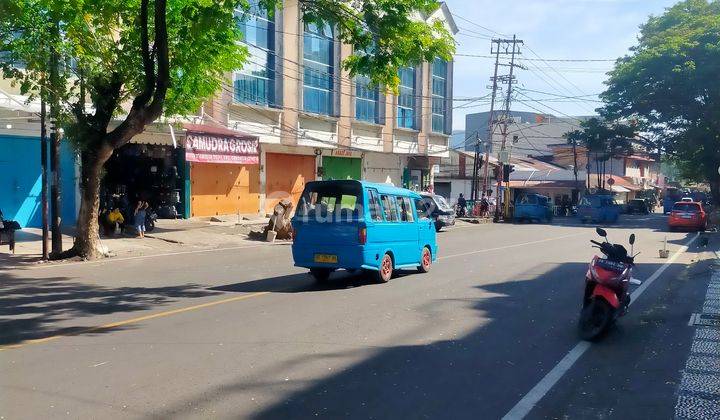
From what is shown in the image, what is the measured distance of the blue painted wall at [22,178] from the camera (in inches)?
809

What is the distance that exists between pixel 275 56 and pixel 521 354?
2422 centimetres

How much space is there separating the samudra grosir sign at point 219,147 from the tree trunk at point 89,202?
26.6 ft

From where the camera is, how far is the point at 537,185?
58.8 m

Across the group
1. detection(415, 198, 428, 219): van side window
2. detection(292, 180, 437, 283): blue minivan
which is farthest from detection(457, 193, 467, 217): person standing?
detection(292, 180, 437, 283): blue minivan

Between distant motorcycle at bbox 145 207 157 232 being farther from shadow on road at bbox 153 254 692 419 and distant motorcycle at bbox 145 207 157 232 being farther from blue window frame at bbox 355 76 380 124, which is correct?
blue window frame at bbox 355 76 380 124

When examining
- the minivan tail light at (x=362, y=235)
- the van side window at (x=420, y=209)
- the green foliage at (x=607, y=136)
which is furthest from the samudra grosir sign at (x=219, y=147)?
the green foliage at (x=607, y=136)

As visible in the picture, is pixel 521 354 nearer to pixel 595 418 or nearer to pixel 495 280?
pixel 595 418

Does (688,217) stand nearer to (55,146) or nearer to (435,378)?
(55,146)

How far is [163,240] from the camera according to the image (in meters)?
21.2

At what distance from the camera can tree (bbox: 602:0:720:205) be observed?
40.8 metres

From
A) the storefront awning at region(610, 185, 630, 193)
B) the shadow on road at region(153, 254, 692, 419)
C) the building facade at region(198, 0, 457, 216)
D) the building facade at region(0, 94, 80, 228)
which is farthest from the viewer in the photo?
the storefront awning at region(610, 185, 630, 193)

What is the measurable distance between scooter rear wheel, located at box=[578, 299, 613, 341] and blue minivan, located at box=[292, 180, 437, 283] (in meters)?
4.55

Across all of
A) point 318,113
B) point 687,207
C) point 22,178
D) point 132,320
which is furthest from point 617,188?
point 132,320

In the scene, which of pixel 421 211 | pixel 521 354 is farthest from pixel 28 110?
pixel 521 354
